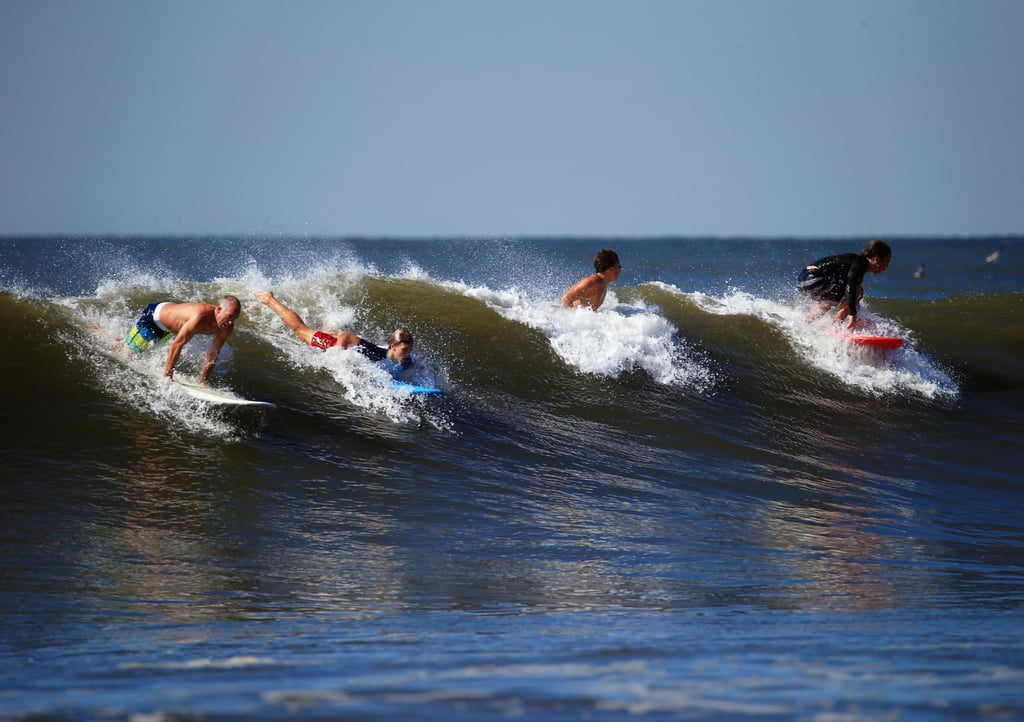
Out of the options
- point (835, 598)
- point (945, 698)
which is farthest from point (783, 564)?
point (945, 698)

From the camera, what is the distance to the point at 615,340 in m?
11.8

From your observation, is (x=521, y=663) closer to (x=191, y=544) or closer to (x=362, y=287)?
(x=191, y=544)

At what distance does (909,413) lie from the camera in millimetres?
11680

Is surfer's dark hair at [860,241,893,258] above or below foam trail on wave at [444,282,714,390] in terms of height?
above

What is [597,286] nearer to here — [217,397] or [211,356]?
[211,356]

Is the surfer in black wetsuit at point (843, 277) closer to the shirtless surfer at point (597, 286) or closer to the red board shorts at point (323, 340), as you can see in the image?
the shirtless surfer at point (597, 286)

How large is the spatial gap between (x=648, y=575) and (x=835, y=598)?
106 centimetres

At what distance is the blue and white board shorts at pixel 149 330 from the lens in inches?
371

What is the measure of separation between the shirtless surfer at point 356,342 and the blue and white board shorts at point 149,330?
97 cm

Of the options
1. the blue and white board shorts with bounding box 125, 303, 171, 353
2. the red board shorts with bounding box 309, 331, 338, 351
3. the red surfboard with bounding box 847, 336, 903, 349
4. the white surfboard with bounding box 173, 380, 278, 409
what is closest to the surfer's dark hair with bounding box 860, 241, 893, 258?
the red surfboard with bounding box 847, 336, 903, 349

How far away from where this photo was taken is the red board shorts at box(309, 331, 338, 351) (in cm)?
1030

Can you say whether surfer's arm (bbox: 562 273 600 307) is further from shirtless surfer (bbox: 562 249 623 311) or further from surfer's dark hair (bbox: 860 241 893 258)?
surfer's dark hair (bbox: 860 241 893 258)

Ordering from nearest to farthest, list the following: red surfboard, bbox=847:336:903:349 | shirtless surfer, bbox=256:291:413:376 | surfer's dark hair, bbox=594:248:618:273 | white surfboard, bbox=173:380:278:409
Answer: white surfboard, bbox=173:380:278:409, shirtless surfer, bbox=256:291:413:376, surfer's dark hair, bbox=594:248:618:273, red surfboard, bbox=847:336:903:349

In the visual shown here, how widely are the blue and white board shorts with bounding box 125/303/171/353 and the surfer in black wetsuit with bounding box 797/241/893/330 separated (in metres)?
7.11
